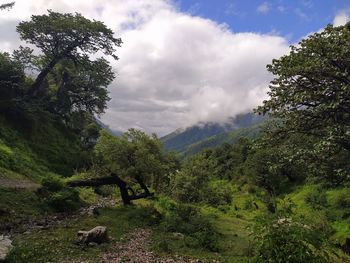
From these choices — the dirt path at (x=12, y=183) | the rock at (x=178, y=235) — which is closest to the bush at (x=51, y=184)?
the dirt path at (x=12, y=183)

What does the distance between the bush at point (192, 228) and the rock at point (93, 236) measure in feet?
20.9

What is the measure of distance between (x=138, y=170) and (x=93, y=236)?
47.6 feet

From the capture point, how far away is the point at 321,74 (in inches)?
936

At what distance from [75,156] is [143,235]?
121 ft

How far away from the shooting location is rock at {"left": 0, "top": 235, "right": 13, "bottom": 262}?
18.3 metres

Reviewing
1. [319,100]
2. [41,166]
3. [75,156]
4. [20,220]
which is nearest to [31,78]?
[75,156]

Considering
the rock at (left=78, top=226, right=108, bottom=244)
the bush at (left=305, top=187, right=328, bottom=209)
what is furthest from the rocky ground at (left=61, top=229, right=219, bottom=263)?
the bush at (left=305, top=187, right=328, bottom=209)

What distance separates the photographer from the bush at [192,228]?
27859mm

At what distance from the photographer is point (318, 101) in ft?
79.5

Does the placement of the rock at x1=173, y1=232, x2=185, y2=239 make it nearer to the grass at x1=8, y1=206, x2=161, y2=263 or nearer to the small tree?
the grass at x1=8, y1=206, x2=161, y2=263

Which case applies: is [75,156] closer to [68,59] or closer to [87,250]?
[68,59]

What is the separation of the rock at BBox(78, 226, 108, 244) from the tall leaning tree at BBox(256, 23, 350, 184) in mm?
13614

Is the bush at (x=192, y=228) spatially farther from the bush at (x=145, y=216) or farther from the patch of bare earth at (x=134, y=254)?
the patch of bare earth at (x=134, y=254)

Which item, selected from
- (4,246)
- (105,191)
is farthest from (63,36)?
(4,246)
